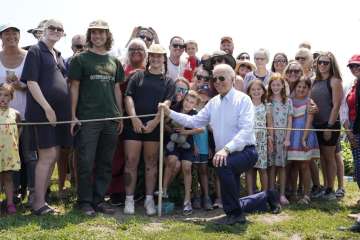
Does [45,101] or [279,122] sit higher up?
[45,101]

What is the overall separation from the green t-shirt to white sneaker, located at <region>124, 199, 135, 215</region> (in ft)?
4.20

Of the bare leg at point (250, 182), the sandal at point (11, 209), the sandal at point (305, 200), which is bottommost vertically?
the sandal at point (305, 200)

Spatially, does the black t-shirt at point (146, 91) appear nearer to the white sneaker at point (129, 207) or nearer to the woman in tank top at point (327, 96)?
the white sneaker at point (129, 207)

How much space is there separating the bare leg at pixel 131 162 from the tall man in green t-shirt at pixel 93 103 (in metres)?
0.30

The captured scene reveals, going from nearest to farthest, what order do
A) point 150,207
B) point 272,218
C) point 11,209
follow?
1. point 11,209
2. point 272,218
3. point 150,207

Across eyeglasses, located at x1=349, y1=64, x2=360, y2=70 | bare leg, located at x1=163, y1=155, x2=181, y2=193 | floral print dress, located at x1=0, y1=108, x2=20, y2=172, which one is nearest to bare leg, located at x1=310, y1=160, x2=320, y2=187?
eyeglasses, located at x1=349, y1=64, x2=360, y2=70

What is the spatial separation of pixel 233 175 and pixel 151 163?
139 cm

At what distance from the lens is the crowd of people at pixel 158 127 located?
6.55 m

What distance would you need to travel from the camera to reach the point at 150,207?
278 inches

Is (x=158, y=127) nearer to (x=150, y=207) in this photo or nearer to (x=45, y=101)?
(x=150, y=207)

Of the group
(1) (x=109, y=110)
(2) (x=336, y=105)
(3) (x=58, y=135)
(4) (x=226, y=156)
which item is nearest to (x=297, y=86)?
(2) (x=336, y=105)

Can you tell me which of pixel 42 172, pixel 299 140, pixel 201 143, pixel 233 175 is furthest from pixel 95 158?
pixel 299 140

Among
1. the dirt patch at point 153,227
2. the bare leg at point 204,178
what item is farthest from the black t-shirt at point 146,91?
the dirt patch at point 153,227

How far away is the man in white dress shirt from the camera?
20.8 feet
